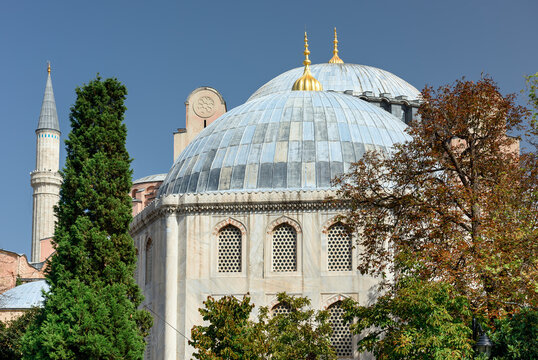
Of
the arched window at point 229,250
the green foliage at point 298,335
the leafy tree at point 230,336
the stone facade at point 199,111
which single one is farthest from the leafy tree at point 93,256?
the stone facade at point 199,111

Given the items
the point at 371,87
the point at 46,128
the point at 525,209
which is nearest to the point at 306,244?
the point at 525,209

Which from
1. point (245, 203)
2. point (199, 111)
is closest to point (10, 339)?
point (245, 203)

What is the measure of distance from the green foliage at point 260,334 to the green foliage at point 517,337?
457cm

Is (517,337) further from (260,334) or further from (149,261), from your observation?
(149,261)

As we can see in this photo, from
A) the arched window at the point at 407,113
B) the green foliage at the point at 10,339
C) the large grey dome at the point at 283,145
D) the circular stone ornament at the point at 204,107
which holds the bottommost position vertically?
the green foliage at the point at 10,339

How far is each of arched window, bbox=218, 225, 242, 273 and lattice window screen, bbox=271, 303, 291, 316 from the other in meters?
1.36

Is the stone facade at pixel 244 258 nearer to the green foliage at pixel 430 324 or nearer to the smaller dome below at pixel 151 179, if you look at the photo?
the green foliage at pixel 430 324

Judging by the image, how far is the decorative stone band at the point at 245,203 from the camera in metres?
21.1

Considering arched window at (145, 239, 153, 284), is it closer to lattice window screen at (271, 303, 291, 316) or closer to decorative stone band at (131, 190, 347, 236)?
decorative stone band at (131, 190, 347, 236)

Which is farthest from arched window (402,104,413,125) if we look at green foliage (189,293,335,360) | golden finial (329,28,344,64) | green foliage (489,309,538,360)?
green foliage (489,309,538,360)

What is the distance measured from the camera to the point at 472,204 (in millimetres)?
14625

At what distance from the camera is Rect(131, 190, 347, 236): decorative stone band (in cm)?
2111

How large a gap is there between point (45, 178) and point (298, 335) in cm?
4626

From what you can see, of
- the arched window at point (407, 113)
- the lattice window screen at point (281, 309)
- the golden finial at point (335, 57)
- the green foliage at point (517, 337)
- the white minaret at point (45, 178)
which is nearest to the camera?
the green foliage at point (517, 337)
